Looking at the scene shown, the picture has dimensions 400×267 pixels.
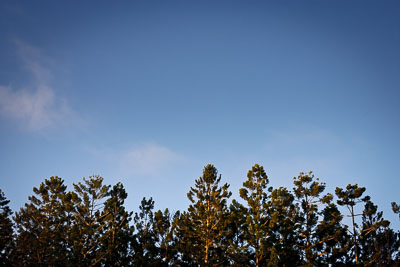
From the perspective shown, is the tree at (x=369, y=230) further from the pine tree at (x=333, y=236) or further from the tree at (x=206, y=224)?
the tree at (x=206, y=224)

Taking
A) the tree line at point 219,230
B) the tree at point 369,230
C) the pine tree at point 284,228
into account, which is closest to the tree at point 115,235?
the tree line at point 219,230

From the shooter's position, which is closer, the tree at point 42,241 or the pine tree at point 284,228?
the tree at point 42,241

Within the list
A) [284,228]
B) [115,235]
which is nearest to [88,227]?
[115,235]

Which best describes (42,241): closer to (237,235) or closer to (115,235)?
(115,235)

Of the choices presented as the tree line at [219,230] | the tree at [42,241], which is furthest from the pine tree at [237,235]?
the tree at [42,241]

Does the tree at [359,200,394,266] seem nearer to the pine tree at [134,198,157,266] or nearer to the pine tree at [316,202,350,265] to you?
the pine tree at [316,202,350,265]

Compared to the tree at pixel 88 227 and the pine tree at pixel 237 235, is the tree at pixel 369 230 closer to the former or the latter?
the pine tree at pixel 237 235

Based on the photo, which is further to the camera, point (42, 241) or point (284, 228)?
point (284, 228)

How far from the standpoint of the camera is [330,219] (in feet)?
88.1

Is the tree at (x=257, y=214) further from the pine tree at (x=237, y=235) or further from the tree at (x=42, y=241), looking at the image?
the tree at (x=42, y=241)

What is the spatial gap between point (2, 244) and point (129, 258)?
1083cm

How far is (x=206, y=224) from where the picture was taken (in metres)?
26.1

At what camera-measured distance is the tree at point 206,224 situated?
82.7ft

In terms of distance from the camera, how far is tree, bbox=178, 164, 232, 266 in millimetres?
25205
